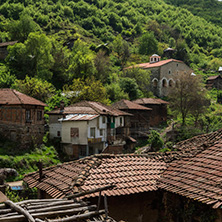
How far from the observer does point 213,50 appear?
358 feet

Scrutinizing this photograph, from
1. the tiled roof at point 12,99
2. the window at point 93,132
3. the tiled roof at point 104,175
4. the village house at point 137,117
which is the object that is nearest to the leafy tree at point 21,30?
the village house at point 137,117

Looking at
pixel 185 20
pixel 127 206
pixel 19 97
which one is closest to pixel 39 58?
pixel 19 97

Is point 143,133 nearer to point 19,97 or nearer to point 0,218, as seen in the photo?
point 19,97

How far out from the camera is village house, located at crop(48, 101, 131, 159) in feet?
111

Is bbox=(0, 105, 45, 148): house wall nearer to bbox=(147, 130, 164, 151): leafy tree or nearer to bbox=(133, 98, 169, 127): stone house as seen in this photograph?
bbox=(147, 130, 164, 151): leafy tree

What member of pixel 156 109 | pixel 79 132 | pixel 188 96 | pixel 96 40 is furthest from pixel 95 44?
pixel 79 132

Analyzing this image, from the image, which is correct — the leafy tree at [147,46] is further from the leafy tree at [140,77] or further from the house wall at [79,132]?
the house wall at [79,132]

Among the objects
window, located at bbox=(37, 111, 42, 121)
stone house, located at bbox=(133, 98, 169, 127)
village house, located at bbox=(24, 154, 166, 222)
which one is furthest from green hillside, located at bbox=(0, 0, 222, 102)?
village house, located at bbox=(24, 154, 166, 222)

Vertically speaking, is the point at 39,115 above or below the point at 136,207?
above

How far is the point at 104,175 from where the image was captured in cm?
1052

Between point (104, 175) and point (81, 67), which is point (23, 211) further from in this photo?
point (81, 67)

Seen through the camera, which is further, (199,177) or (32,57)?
(32,57)

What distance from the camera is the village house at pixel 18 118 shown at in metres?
31.6

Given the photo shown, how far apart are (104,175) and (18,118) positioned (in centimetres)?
2337
